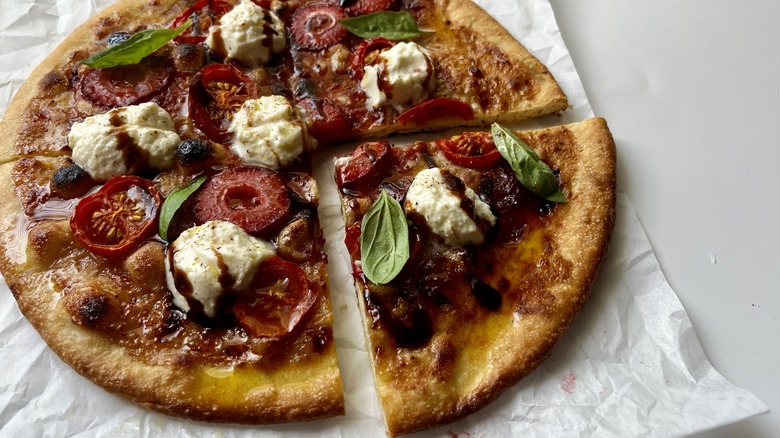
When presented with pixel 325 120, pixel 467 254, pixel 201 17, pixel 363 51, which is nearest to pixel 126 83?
pixel 201 17

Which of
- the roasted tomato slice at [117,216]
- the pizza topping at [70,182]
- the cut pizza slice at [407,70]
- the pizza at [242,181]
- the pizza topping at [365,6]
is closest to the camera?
the pizza at [242,181]

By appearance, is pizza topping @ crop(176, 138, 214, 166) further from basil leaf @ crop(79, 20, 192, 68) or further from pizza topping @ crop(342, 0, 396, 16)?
pizza topping @ crop(342, 0, 396, 16)

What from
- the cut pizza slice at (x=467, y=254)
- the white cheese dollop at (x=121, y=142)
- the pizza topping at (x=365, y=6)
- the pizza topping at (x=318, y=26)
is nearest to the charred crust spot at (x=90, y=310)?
the white cheese dollop at (x=121, y=142)

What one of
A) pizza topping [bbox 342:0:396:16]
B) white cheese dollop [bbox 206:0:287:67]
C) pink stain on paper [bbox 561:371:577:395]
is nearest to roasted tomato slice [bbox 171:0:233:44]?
white cheese dollop [bbox 206:0:287:67]

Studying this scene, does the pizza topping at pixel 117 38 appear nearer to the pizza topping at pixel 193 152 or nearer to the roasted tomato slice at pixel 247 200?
the pizza topping at pixel 193 152

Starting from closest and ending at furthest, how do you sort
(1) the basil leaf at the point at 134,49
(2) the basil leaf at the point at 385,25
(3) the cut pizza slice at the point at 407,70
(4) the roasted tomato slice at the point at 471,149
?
(4) the roasted tomato slice at the point at 471,149, (1) the basil leaf at the point at 134,49, (3) the cut pizza slice at the point at 407,70, (2) the basil leaf at the point at 385,25

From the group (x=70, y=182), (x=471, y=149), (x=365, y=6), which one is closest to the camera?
(x=70, y=182)

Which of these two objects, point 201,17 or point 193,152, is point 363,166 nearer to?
point 193,152
